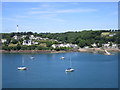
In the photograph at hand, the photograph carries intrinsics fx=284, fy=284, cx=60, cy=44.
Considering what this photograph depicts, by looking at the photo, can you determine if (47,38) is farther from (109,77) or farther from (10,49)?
(109,77)

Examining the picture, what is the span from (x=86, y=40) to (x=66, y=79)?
12504mm

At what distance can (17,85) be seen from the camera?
575 centimetres

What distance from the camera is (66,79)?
6.49 meters

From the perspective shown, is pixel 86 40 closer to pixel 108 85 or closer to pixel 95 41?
pixel 95 41

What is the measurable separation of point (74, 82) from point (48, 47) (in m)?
10.5

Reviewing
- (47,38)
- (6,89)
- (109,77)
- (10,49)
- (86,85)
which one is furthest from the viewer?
(47,38)

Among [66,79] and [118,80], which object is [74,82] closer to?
[66,79]

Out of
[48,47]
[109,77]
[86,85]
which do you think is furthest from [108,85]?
[48,47]

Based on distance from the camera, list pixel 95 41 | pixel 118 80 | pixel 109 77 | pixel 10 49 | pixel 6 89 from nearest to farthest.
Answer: pixel 6 89, pixel 118 80, pixel 109 77, pixel 10 49, pixel 95 41

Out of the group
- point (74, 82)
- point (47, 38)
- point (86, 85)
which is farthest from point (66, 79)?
point (47, 38)

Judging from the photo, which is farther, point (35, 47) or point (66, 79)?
point (35, 47)

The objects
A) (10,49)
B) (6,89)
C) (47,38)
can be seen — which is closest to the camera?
(6,89)

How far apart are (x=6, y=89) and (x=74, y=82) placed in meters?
1.50

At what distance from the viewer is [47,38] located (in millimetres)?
20219
